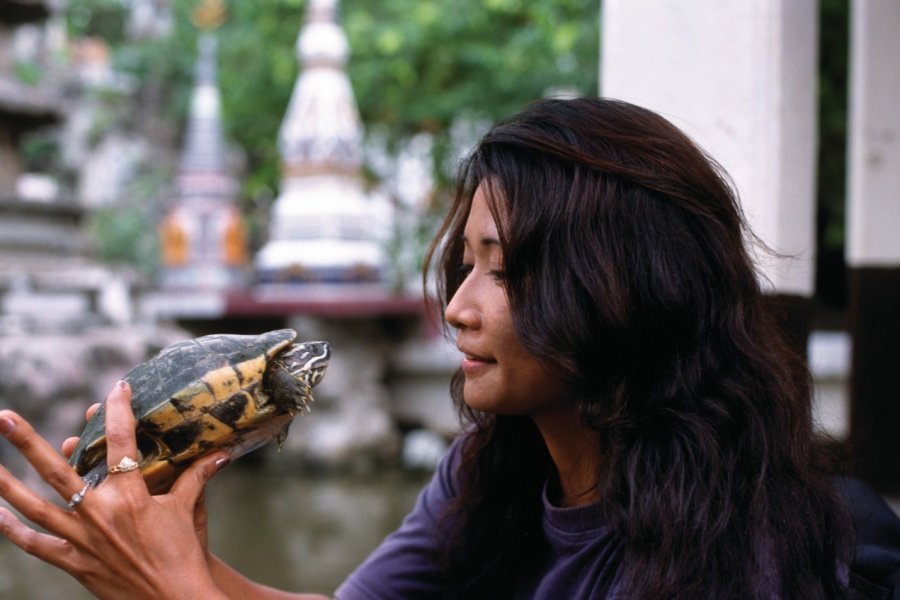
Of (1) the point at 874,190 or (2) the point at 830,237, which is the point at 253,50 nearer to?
(2) the point at 830,237

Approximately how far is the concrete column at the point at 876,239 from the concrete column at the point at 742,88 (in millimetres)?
1091

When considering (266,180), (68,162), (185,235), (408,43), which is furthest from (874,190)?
(68,162)

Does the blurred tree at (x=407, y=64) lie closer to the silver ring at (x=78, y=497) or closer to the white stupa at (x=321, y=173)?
the white stupa at (x=321, y=173)

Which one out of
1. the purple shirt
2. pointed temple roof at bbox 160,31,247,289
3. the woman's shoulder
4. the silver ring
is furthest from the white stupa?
the silver ring

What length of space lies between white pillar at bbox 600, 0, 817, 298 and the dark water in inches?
95.1

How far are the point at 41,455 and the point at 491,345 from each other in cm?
45

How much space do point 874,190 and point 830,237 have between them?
4.04 metres

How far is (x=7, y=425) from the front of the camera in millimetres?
956

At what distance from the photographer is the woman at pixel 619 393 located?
0.97 metres

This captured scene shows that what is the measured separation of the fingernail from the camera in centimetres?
95

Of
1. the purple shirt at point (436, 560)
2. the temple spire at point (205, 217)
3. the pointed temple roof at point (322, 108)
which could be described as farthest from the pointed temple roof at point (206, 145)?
the purple shirt at point (436, 560)

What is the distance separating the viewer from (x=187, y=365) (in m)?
1.05

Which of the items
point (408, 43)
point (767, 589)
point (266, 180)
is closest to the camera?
point (767, 589)

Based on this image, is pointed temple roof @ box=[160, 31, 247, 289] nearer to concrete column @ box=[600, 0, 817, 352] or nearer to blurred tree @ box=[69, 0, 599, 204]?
blurred tree @ box=[69, 0, 599, 204]
